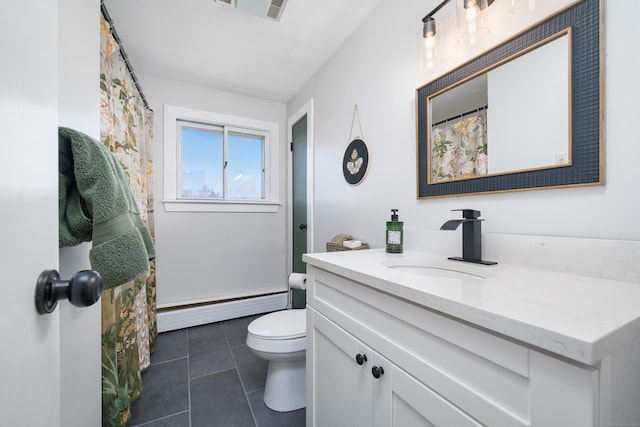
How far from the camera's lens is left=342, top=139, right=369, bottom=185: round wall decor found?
159 cm

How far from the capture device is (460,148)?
1.07 metres

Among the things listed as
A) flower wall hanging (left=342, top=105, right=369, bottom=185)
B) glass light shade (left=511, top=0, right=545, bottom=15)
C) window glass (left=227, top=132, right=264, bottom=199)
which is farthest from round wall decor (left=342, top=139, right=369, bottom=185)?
window glass (left=227, top=132, right=264, bottom=199)

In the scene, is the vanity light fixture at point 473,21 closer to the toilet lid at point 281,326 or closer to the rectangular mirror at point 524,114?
the rectangular mirror at point 524,114

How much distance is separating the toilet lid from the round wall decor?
0.92 m

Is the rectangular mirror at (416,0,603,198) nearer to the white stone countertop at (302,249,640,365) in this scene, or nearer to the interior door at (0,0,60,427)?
the white stone countertop at (302,249,640,365)

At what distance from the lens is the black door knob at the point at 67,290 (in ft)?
1.30

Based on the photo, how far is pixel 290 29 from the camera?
66.4 inches

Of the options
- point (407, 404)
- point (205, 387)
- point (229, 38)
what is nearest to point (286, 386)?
point (205, 387)

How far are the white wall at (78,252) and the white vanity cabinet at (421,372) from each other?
746 mm

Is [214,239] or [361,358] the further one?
[214,239]

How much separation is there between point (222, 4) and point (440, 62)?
1.25 metres

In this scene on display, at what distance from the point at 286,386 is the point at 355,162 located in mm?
1356

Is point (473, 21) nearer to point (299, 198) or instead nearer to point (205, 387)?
point (299, 198)

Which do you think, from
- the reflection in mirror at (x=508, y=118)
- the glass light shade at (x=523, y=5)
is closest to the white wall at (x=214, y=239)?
the reflection in mirror at (x=508, y=118)
